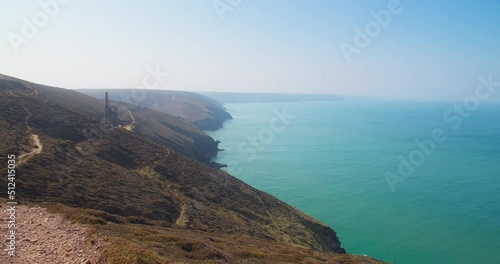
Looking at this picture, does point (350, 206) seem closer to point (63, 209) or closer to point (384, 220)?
point (384, 220)

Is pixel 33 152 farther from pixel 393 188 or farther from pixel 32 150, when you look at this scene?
pixel 393 188

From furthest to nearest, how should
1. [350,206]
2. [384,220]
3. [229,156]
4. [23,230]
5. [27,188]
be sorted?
[229,156], [350,206], [384,220], [27,188], [23,230]

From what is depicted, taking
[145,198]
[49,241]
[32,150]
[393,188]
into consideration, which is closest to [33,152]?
[32,150]

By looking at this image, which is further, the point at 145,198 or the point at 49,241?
the point at 145,198

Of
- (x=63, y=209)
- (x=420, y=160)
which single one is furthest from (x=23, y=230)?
(x=420, y=160)

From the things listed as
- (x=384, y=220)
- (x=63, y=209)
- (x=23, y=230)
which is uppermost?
(x=384, y=220)

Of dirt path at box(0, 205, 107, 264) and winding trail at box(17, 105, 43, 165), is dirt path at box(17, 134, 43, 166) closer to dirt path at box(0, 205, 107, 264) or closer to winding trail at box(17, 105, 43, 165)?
winding trail at box(17, 105, 43, 165)

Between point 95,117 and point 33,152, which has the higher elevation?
point 95,117
